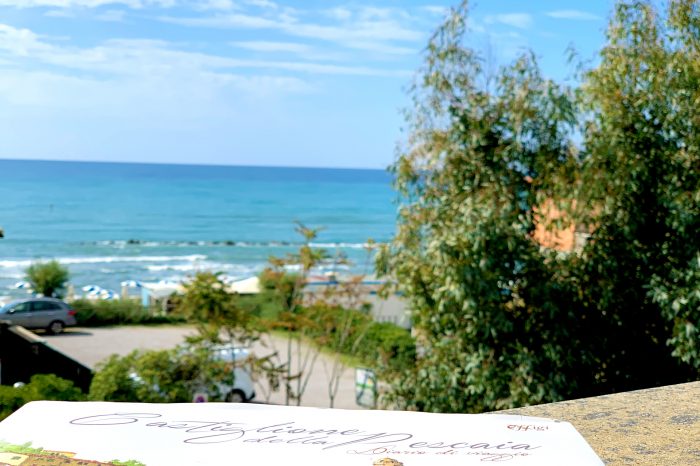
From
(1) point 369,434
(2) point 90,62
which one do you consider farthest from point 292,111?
(1) point 369,434

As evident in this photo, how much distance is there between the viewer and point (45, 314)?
25.4 meters

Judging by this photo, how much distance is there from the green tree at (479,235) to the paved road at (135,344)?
1041 centimetres

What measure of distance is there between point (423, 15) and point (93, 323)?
64.6 metres

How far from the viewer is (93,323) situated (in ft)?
89.1

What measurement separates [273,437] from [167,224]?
6557 centimetres

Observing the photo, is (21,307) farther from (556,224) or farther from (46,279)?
(556,224)

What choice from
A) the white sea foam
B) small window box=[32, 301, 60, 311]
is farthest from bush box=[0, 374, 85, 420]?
the white sea foam

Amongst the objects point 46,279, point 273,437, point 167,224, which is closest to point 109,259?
point 167,224

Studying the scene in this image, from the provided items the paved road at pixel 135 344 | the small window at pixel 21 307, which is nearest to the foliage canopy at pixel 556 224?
the paved road at pixel 135 344

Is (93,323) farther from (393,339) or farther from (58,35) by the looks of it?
(58,35)

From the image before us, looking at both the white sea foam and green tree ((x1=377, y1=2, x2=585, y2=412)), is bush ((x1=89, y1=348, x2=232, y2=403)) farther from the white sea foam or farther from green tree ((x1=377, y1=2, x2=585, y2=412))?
the white sea foam

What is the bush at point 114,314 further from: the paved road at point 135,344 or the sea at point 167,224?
the sea at point 167,224

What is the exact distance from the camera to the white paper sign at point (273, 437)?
2.09 ft

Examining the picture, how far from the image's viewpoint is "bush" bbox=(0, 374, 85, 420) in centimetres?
572
